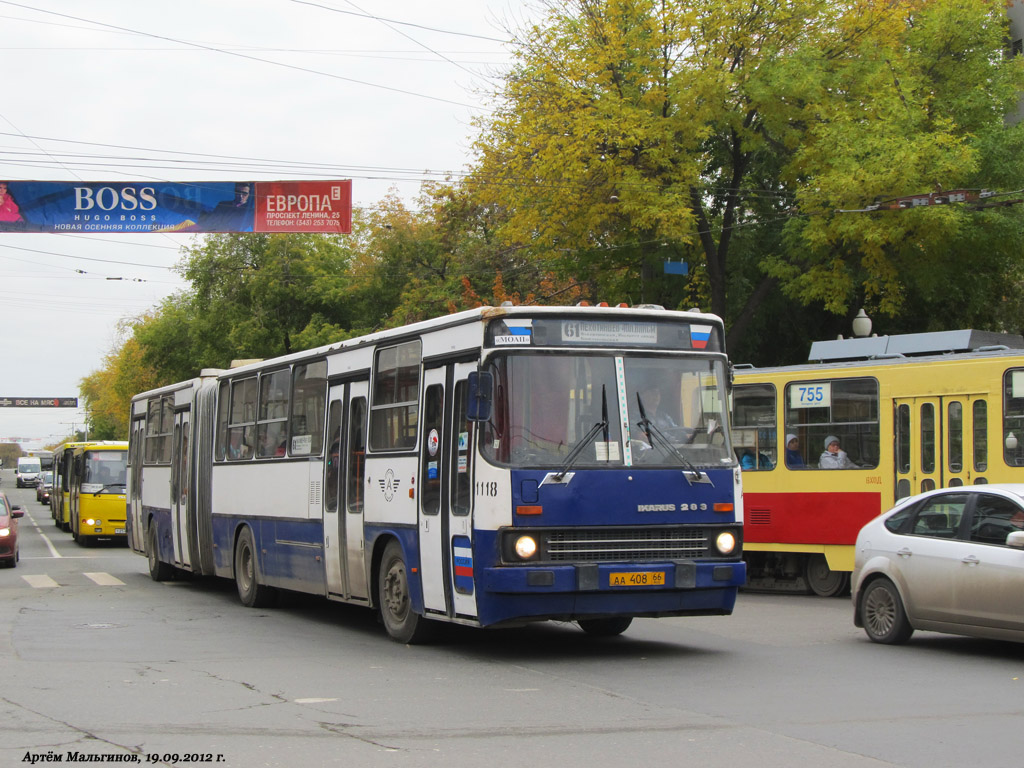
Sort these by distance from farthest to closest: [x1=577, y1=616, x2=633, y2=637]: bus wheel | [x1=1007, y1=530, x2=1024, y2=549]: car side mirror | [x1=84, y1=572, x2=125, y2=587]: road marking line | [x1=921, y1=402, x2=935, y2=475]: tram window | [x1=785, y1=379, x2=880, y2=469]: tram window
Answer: [x1=84, y1=572, x2=125, y2=587]: road marking line, [x1=785, y1=379, x2=880, y2=469]: tram window, [x1=921, y1=402, x2=935, y2=475]: tram window, [x1=577, y1=616, x2=633, y2=637]: bus wheel, [x1=1007, y1=530, x2=1024, y2=549]: car side mirror

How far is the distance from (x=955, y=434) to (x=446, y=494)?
807cm

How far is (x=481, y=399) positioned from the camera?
1113 cm

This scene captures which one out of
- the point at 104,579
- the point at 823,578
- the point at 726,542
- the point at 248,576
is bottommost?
the point at 104,579

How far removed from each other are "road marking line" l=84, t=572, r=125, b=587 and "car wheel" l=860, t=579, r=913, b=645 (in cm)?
1348

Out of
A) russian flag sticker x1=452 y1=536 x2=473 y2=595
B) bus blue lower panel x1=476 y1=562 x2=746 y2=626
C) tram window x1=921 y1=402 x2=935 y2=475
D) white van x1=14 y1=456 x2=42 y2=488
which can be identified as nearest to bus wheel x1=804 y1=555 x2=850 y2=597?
tram window x1=921 y1=402 x2=935 y2=475

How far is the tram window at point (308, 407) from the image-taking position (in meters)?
15.3

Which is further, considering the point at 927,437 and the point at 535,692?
the point at 927,437

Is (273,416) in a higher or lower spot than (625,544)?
higher

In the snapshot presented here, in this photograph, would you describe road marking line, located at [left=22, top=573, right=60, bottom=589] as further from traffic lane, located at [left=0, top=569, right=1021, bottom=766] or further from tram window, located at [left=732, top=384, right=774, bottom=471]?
tram window, located at [left=732, top=384, right=774, bottom=471]

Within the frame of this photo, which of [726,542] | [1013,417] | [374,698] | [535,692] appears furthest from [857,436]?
[374,698]

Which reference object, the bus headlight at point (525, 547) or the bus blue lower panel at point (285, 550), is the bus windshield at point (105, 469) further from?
the bus headlight at point (525, 547)

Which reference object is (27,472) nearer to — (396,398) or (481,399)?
(396,398)

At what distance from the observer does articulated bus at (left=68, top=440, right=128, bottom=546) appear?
35.5 metres

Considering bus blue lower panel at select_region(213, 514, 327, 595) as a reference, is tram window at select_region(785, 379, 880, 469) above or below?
above
